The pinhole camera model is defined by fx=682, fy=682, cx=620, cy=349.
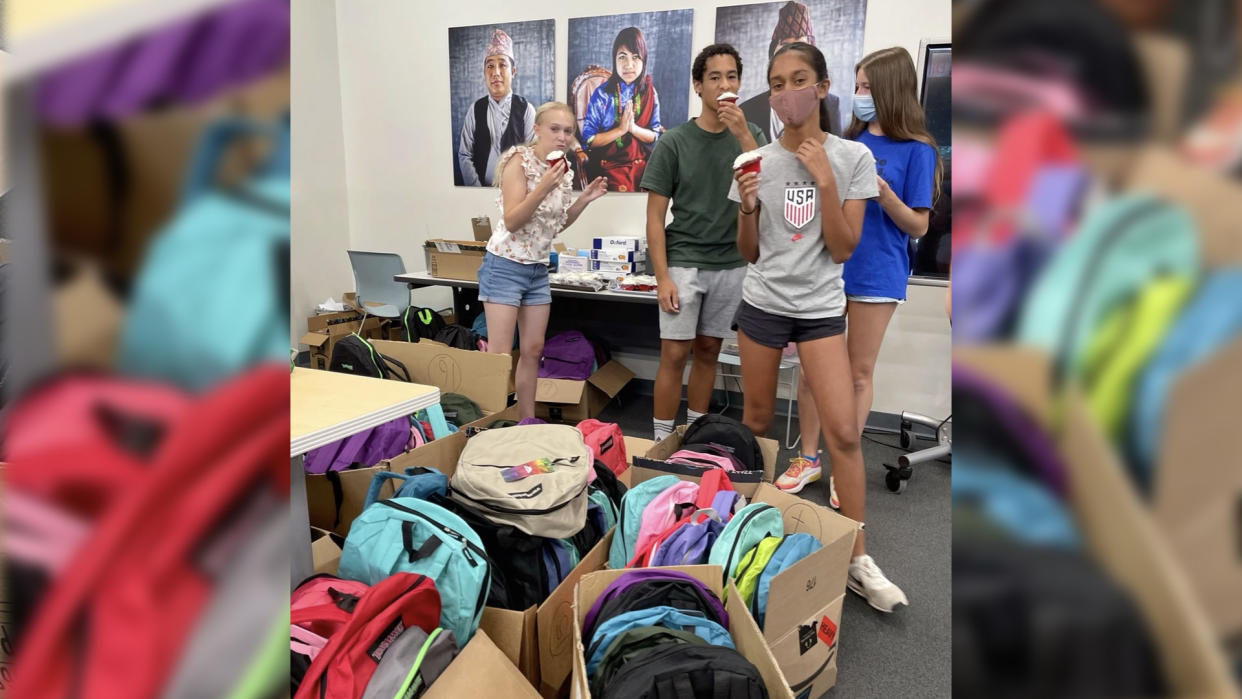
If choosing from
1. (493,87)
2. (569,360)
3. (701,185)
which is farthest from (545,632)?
(493,87)

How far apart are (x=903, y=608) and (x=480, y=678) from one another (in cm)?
124

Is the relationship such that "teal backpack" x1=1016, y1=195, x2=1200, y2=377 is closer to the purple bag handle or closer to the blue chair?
the purple bag handle

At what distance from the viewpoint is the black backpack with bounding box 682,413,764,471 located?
2027mm

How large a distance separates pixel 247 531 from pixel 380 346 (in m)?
2.73

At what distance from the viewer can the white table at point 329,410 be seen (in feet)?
3.49

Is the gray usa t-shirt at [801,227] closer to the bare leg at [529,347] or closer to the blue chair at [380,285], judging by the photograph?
the bare leg at [529,347]

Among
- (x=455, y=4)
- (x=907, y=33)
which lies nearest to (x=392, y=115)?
(x=455, y=4)

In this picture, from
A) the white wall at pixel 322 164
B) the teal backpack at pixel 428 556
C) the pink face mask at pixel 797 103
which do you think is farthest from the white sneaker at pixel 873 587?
the white wall at pixel 322 164

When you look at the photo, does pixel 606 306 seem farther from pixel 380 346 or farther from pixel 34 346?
pixel 34 346

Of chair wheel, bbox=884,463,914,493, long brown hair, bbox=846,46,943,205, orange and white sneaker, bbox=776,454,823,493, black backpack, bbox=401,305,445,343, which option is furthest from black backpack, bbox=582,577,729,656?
black backpack, bbox=401,305,445,343

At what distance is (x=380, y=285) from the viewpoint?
403 centimetres

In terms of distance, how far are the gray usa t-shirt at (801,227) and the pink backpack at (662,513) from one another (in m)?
0.53

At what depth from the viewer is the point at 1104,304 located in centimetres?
13

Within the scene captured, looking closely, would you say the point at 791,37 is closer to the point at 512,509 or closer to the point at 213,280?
the point at 512,509
